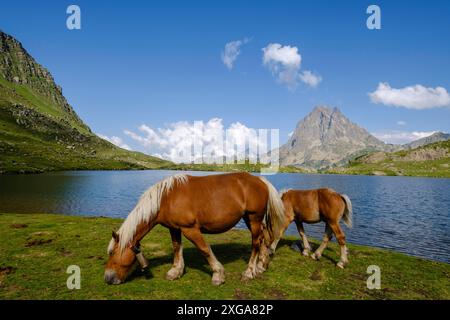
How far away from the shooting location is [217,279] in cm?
995

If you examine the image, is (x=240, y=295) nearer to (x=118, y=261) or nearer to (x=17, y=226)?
(x=118, y=261)

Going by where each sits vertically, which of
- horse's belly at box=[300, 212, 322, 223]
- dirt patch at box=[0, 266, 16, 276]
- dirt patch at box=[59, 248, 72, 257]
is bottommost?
dirt patch at box=[59, 248, 72, 257]

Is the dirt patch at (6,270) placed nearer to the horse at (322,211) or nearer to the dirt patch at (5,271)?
the dirt patch at (5,271)

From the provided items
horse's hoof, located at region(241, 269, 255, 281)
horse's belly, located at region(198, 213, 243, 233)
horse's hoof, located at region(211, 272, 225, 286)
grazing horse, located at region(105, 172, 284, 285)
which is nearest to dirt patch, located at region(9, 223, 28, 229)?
grazing horse, located at region(105, 172, 284, 285)

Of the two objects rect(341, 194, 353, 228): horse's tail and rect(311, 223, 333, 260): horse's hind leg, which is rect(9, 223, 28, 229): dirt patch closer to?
rect(311, 223, 333, 260): horse's hind leg

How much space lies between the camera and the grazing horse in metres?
9.69

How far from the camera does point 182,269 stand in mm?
10789

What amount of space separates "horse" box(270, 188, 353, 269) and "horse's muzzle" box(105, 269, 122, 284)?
688 centimetres

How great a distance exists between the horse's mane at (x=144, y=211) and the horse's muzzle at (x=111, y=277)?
674mm

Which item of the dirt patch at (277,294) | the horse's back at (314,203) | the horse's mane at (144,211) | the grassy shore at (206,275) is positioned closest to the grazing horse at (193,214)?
the horse's mane at (144,211)
